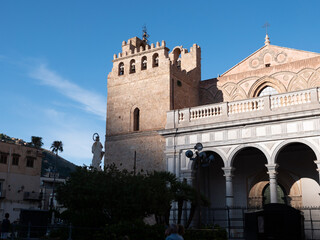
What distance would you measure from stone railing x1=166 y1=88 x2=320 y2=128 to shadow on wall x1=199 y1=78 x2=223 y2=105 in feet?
9.96

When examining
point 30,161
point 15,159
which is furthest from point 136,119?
point 30,161

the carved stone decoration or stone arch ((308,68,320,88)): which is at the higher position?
the carved stone decoration

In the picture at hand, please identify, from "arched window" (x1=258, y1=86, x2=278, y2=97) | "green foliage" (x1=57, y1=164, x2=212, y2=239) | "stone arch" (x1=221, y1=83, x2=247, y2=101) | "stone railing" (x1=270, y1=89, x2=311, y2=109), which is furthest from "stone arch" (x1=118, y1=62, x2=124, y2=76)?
"green foliage" (x1=57, y1=164, x2=212, y2=239)

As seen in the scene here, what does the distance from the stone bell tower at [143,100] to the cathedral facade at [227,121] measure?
0.05m

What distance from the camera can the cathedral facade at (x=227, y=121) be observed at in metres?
17.4

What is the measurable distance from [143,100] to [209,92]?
4139mm

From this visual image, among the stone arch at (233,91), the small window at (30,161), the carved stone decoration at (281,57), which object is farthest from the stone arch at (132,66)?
the small window at (30,161)

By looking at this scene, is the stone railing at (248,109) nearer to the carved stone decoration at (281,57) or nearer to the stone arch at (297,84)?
the stone arch at (297,84)

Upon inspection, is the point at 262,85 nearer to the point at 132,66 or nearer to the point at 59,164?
the point at 132,66

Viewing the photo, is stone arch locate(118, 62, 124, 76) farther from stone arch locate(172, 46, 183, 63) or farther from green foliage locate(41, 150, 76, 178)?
green foliage locate(41, 150, 76, 178)

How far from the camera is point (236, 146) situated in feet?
59.6

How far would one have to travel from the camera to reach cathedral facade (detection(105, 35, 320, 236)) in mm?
17391

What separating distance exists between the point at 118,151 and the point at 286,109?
9135mm

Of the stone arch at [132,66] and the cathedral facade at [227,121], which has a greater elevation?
the stone arch at [132,66]
